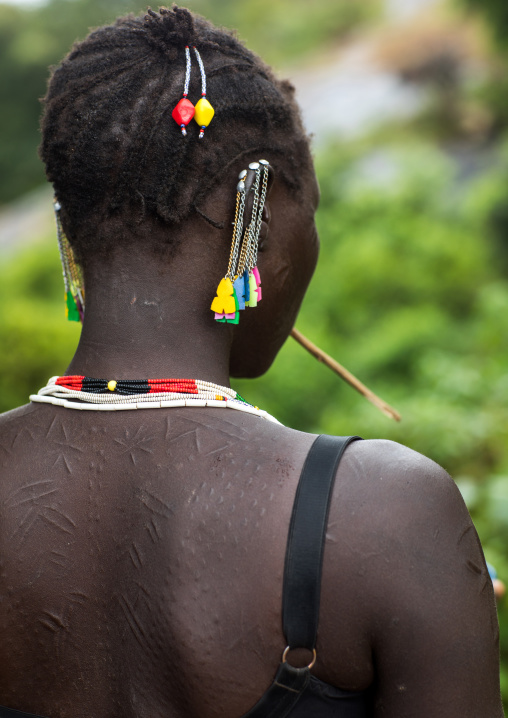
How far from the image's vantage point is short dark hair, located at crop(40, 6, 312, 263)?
56.1 inches

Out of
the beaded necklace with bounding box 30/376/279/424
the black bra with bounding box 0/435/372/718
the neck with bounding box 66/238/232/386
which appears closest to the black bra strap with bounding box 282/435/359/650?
the black bra with bounding box 0/435/372/718

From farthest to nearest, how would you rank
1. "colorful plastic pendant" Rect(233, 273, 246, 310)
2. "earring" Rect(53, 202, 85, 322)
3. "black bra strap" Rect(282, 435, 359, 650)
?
"earring" Rect(53, 202, 85, 322) → "colorful plastic pendant" Rect(233, 273, 246, 310) → "black bra strap" Rect(282, 435, 359, 650)

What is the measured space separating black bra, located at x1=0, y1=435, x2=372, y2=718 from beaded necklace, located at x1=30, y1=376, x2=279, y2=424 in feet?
0.66

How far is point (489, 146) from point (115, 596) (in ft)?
44.7

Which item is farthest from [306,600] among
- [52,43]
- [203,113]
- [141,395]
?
[52,43]

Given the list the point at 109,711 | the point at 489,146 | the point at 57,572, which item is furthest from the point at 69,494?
the point at 489,146

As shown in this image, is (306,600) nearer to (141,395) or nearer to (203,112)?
(141,395)

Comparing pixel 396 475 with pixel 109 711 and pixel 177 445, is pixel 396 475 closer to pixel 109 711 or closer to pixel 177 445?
pixel 177 445

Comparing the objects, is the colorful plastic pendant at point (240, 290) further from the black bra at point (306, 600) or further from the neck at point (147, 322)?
the black bra at point (306, 600)

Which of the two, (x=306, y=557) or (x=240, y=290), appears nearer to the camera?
(x=306, y=557)

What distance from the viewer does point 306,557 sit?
119 centimetres

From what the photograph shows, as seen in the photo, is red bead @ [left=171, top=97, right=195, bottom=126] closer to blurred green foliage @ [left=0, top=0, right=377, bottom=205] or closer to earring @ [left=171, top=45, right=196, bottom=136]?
earring @ [left=171, top=45, right=196, bottom=136]

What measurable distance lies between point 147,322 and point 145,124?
366mm

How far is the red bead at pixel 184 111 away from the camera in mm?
1396
